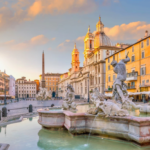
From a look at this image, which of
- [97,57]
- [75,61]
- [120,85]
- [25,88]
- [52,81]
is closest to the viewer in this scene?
[120,85]

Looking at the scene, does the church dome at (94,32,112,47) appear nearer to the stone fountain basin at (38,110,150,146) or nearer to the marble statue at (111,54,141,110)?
the marble statue at (111,54,141,110)

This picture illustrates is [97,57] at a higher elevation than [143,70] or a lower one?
higher

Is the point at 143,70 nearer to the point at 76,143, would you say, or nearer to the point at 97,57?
the point at 97,57

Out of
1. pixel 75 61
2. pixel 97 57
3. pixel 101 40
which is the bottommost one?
pixel 97 57

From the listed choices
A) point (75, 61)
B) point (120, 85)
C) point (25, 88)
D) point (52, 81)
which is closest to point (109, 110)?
point (120, 85)

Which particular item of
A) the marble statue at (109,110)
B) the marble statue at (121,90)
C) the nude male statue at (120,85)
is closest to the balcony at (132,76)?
the marble statue at (121,90)

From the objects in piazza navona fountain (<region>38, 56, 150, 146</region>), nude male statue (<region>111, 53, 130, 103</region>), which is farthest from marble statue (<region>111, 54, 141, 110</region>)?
piazza navona fountain (<region>38, 56, 150, 146</region>)

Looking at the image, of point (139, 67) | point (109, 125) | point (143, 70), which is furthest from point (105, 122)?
point (139, 67)

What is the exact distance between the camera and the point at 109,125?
252 inches

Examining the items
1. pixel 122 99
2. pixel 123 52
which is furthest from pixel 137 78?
pixel 122 99

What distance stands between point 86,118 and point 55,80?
4932 inches

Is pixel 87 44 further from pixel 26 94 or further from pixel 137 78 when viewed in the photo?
pixel 26 94

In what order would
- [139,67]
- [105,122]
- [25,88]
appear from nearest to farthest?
[105,122] < [139,67] < [25,88]

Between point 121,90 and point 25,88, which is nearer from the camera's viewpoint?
point 121,90
